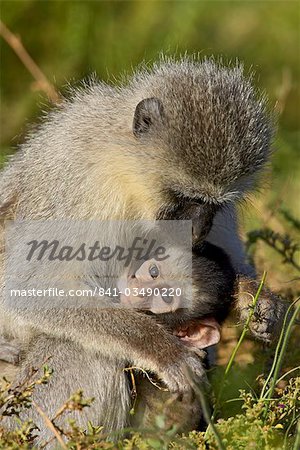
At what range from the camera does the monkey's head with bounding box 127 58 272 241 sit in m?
5.15

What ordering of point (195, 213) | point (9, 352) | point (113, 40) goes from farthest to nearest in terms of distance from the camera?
1. point (113, 40)
2. point (9, 352)
3. point (195, 213)

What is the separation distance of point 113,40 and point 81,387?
7928 millimetres

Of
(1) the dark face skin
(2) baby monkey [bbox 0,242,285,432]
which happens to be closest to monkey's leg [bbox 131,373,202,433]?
(2) baby monkey [bbox 0,242,285,432]

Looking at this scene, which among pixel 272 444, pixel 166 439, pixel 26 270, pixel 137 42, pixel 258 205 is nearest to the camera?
pixel 166 439

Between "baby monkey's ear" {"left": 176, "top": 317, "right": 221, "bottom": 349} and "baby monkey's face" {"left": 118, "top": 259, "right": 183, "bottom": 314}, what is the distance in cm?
17

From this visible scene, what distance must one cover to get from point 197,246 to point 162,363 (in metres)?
0.77

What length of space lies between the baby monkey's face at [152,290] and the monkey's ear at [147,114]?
30.9 inches

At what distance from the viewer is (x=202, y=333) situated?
5469mm

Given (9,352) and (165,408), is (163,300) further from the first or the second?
(9,352)

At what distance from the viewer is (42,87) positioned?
940 cm

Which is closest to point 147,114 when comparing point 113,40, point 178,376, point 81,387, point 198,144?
point 198,144

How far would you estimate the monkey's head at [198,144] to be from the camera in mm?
5148

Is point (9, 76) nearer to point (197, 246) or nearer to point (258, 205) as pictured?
point (258, 205)

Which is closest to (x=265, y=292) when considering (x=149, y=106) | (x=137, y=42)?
(x=149, y=106)
